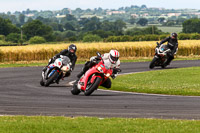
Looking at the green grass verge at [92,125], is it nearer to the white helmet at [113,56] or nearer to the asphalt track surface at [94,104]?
the asphalt track surface at [94,104]

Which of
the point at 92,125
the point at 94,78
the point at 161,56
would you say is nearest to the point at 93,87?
the point at 94,78

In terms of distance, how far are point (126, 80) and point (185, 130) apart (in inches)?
525

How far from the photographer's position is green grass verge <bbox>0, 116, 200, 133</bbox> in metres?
10.5

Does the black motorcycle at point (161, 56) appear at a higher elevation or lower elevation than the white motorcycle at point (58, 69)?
lower

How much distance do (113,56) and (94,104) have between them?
208 centimetres

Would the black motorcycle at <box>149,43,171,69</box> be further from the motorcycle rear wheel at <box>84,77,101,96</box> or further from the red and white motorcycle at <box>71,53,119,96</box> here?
the motorcycle rear wheel at <box>84,77,101,96</box>

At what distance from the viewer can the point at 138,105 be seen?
14.9m

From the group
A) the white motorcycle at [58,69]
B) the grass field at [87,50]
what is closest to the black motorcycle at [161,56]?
the white motorcycle at [58,69]

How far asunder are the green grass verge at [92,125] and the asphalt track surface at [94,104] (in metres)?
1.08

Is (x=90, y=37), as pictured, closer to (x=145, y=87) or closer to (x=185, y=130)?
(x=145, y=87)

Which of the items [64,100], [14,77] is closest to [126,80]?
[14,77]

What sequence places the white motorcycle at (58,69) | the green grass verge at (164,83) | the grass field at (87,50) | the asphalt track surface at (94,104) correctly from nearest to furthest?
the asphalt track surface at (94,104)
the green grass verge at (164,83)
the white motorcycle at (58,69)
the grass field at (87,50)

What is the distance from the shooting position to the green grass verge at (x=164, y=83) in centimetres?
1886

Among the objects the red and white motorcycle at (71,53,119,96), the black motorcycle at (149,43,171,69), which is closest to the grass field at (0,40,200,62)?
the black motorcycle at (149,43,171,69)
